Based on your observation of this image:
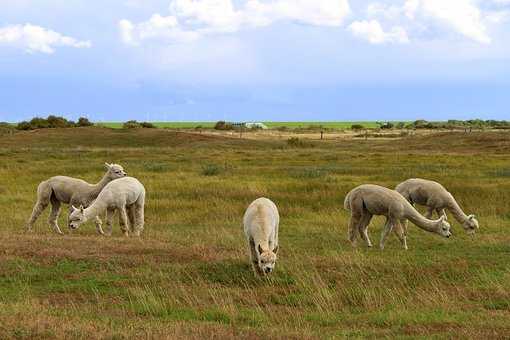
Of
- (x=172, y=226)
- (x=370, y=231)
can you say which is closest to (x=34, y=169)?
(x=172, y=226)

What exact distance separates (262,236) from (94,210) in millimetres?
5054

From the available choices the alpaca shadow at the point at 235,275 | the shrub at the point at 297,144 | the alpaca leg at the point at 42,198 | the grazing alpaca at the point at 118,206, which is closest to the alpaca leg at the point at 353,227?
the alpaca shadow at the point at 235,275

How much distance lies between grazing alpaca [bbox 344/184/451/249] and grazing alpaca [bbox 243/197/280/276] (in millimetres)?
3314

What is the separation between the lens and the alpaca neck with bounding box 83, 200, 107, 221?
46.6ft

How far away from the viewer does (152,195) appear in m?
23.2

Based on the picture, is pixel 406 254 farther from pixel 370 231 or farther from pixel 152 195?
pixel 152 195

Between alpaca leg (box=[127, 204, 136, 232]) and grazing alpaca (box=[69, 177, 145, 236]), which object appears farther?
alpaca leg (box=[127, 204, 136, 232])

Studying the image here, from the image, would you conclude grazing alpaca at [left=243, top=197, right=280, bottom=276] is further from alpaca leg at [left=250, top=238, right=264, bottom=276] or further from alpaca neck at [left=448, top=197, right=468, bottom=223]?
alpaca neck at [left=448, top=197, right=468, bottom=223]

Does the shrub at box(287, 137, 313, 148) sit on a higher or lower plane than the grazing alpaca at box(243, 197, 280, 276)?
lower

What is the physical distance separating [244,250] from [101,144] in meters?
47.2

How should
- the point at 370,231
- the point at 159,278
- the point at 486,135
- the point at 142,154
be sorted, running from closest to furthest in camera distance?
1. the point at 159,278
2. the point at 370,231
3. the point at 142,154
4. the point at 486,135

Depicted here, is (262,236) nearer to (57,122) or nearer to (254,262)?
(254,262)

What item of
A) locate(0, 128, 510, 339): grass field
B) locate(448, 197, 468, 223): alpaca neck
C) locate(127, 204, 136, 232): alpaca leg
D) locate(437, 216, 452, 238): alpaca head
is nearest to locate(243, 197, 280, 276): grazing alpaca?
locate(0, 128, 510, 339): grass field

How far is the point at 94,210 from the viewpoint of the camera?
47.2ft
